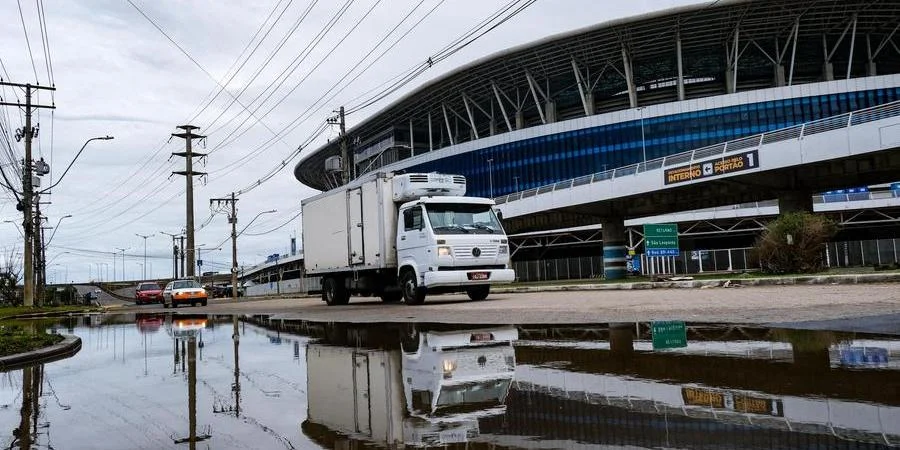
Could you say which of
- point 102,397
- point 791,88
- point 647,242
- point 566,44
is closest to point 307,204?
point 647,242

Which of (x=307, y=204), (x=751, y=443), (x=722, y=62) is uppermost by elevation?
(x=722, y=62)

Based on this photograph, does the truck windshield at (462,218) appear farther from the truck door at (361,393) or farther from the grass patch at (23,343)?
the truck door at (361,393)

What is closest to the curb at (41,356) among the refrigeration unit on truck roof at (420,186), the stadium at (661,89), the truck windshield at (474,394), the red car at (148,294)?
the truck windshield at (474,394)

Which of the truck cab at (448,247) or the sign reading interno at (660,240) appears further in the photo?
the sign reading interno at (660,240)

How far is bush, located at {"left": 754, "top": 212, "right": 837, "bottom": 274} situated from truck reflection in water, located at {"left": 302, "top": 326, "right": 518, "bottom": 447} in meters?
19.8

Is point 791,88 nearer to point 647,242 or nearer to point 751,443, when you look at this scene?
point 647,242

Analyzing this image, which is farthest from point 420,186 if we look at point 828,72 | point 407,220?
point 828,72

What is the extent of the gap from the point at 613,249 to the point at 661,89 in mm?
43888

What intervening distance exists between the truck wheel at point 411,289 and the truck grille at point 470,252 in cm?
151

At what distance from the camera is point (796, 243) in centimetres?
2481

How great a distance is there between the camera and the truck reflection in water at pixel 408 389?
4191 mm

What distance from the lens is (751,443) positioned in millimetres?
3473

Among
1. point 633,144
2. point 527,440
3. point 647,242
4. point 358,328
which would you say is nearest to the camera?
point 527,440

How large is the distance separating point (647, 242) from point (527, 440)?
2900cm
